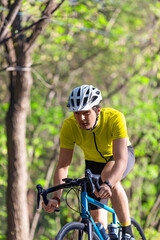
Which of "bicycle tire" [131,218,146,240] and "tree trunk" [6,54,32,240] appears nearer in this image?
"bicycle tire" [131,218,146,240]

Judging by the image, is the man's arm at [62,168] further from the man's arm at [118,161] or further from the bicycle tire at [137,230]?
the bicycle tire at [137,230]

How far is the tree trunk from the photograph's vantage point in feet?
22.4

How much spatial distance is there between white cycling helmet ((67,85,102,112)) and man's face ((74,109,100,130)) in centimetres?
5

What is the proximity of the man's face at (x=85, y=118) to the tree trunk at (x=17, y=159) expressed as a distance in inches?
125

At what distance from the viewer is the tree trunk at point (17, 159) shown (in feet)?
22.4

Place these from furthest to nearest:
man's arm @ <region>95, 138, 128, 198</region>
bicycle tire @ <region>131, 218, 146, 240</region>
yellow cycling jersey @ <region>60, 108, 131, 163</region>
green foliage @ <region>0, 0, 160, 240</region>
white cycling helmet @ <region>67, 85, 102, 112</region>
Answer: green foliage @ <region>0, 0, 160, 240</region>
bicycle tire @ <region>131, 218, 146, 240</region>
yellow cycling jersey @ <region>60, 108, 131, 163</region>
white cycling helmet @ <region>67, 85, 102, 112</region>
man's arm @ <region>95, 138, 128, 198</region>

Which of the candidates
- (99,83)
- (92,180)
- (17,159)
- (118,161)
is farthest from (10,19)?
(99,83)

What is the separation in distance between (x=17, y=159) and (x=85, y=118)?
11.6 ft

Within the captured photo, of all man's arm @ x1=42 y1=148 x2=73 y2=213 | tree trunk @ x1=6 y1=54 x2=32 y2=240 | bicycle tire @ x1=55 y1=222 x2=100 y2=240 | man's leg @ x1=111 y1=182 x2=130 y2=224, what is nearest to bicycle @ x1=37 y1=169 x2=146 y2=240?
bicycle tire @ x1=55 y1=222 x2=100 y2=240

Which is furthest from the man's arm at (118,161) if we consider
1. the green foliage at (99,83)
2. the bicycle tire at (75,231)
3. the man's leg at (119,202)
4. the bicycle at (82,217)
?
the green foliage at (99,83)

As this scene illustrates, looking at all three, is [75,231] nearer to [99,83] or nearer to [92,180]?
[92,180]

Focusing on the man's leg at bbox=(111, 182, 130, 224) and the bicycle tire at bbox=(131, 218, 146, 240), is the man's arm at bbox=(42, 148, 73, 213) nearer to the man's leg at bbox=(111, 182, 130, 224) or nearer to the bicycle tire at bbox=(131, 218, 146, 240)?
the man's leg at bbox=(111, 182, 130, 224)

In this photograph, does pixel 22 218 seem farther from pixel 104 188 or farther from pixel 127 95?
pixel 127 95

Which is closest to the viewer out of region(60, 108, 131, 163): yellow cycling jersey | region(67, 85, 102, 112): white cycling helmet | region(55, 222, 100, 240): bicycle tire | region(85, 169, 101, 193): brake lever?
region(85, 169, 101, 193): brake lever
